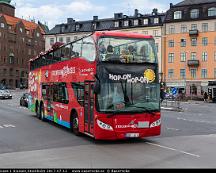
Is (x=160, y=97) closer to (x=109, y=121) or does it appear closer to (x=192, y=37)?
(x=109, y=121)

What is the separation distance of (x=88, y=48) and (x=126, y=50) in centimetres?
155

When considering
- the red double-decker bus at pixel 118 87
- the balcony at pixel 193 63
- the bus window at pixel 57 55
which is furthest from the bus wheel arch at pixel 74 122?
the balcony at pixel 193 63

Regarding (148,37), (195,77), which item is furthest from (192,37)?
(148,37)

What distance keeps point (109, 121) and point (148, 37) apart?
3.55 m

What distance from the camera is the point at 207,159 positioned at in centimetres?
1096

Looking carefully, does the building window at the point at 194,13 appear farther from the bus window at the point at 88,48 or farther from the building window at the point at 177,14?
the bus window at the point at 88,48

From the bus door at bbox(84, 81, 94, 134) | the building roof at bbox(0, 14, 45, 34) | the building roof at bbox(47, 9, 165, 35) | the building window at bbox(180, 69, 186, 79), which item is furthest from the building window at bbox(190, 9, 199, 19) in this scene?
the bus door at bbox(84, 81, 94, 134)

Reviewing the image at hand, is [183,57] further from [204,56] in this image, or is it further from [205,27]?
[205,27]

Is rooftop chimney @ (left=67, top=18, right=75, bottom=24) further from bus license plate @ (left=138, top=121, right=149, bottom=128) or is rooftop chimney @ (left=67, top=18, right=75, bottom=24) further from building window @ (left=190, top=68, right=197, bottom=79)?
bus license plate @ (left=138, top=121, right=149, bottom=128)

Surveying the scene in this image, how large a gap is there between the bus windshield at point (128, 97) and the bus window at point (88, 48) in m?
1.34

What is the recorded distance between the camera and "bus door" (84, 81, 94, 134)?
14141 millimetres

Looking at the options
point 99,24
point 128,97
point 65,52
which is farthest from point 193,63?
point 128,97

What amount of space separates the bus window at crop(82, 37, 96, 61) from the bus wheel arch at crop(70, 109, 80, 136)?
8.59 ft

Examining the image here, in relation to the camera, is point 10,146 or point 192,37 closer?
point 10,146
